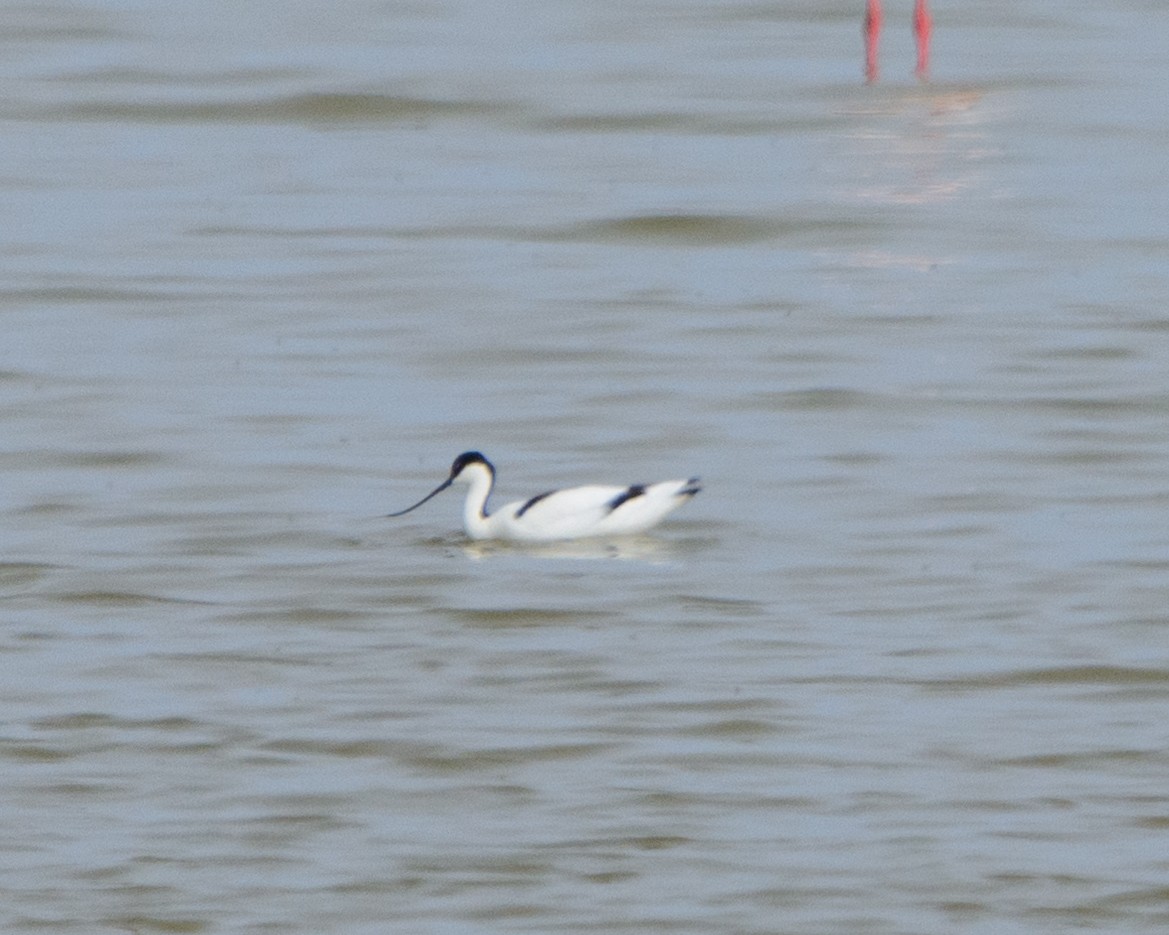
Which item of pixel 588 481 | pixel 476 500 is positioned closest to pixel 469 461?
pixel 476 500

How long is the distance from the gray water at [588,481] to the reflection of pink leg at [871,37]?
0.49 meters

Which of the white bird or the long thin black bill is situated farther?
the long thin black bill

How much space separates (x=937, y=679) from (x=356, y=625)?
185 cm

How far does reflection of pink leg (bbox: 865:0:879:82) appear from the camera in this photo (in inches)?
1003

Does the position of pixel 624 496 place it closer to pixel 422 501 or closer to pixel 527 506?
pixel 527 506

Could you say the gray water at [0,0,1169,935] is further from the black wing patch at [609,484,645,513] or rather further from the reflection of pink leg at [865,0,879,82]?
the reflection of pink leg at [865,0,879,82]

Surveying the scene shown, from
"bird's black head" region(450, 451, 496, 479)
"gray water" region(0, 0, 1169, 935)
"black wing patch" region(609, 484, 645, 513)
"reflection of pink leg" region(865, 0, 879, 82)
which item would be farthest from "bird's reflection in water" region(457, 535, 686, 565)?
"reflection of pink leg" region(865, 0, 879, 82)

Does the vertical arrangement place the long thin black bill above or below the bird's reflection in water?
above

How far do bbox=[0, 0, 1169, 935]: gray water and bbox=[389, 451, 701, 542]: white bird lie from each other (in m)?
0.09

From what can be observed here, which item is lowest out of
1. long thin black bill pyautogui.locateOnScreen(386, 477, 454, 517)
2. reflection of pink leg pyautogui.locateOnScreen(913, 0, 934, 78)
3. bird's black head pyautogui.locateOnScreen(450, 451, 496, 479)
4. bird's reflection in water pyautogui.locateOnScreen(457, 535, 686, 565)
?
bird's reflection in water pyautogui.locateOnScreen(457, 535, 686, 565)

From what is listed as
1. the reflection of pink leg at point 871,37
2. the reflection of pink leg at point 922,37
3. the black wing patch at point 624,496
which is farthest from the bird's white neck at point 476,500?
the reflection of pink leg at point 922,37

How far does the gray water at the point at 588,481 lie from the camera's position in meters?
7.61

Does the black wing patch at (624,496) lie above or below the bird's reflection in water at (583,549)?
above

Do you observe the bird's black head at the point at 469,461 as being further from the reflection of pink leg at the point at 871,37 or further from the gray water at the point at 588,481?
the reflection of pink leg at the point at 871,37
